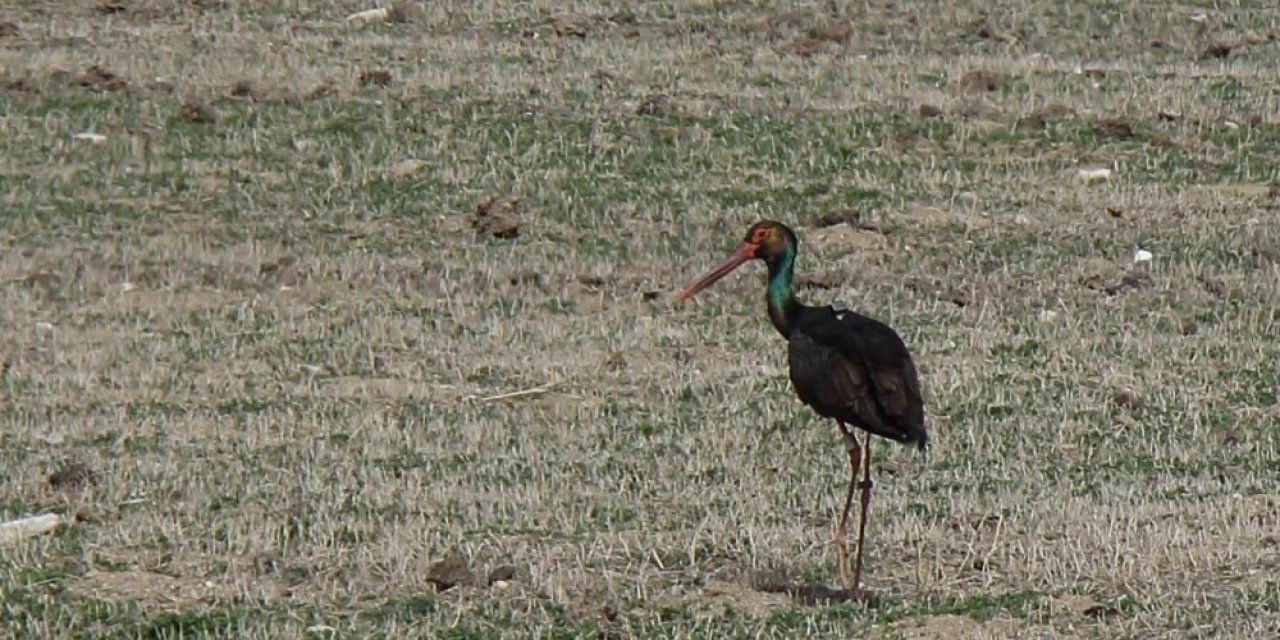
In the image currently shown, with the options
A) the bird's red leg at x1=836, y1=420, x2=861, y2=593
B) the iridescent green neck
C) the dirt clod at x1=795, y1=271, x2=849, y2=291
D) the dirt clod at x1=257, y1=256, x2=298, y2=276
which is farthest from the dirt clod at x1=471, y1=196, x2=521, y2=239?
the bird's red leg at x1=836, y1=420, x2=861, y2=593

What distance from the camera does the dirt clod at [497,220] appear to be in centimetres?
1712

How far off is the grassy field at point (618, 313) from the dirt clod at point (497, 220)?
0.08ft

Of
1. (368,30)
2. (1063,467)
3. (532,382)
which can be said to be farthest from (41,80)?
(1063,467)

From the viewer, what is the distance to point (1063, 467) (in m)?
10.7

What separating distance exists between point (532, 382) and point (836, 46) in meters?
11.8

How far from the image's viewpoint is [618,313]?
14.8 metres

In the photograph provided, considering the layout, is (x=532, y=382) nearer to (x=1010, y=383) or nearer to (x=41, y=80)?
(x=1010, y=383)

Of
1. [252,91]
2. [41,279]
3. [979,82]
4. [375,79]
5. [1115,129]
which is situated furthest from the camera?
[979,82]

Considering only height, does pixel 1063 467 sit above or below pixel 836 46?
above

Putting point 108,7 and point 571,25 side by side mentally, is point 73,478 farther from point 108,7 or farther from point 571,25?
point 108,7

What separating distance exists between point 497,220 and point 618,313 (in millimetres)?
2658

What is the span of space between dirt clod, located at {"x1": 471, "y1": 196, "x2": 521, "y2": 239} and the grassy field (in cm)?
2

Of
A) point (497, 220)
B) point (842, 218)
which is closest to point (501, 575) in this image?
point (497, 220)

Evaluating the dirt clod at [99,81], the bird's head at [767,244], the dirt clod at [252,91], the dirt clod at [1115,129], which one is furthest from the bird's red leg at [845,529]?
the dirt clod at [99,81]
